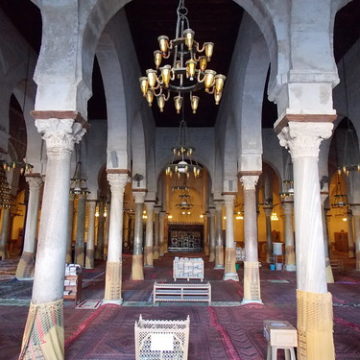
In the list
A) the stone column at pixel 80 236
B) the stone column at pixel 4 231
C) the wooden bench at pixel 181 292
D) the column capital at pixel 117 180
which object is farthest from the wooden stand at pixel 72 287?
the stone column at pixel 4 231

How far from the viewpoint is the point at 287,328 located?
4.34m

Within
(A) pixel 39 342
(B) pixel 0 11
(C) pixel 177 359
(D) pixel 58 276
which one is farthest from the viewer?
(B) pixel 0 11

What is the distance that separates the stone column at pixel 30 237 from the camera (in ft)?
39.5

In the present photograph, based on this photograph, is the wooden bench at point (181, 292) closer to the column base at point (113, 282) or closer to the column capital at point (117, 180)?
the column base at point (113, 282)

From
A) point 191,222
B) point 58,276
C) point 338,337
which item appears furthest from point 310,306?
point 191,222

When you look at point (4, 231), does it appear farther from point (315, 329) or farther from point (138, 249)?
point (315, 329)

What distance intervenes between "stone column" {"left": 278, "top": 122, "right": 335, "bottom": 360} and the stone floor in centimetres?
78

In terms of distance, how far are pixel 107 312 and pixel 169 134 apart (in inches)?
463

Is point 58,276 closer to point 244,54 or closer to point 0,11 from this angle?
point 244,54

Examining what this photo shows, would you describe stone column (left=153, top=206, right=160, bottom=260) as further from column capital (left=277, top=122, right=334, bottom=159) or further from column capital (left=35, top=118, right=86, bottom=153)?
column capital (left=277, top=122, right=334, bottom=159)

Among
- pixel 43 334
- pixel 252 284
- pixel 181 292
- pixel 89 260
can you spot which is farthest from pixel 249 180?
pixel 89 260

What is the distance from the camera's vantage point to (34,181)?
12539 mm

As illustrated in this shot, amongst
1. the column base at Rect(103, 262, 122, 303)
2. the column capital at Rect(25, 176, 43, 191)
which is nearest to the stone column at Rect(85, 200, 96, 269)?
the column capital at Rect(25, 176, 43, 191)

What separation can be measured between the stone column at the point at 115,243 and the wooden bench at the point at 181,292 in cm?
102
